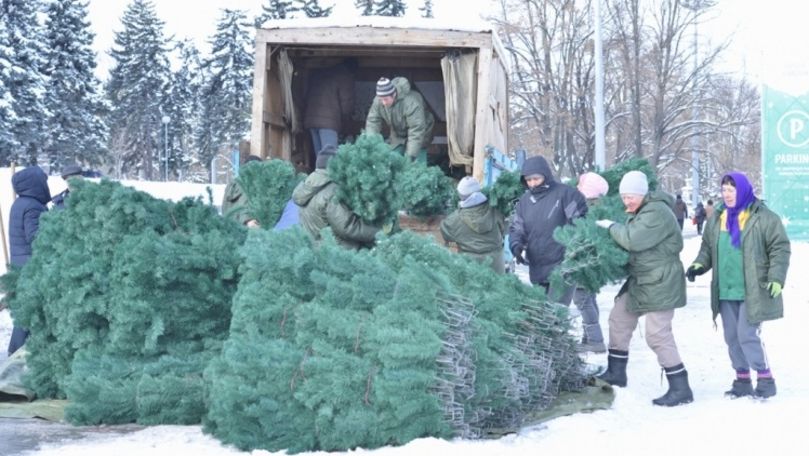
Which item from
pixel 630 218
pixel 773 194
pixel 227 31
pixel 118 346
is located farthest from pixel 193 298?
pixel 227 31

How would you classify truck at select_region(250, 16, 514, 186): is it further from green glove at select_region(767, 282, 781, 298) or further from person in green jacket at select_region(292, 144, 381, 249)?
green glove at select_region(767, 282, 781, 298)

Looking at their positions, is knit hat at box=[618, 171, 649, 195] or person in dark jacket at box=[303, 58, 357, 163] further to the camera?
person in dark jacket at box=[303, 58, 357, 163]

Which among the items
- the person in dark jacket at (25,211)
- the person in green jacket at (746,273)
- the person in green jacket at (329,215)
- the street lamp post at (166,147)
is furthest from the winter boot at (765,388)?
the street lamp post at (166,147)

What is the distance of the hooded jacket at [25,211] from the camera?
8781 millimetres

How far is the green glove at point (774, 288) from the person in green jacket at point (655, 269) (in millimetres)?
589

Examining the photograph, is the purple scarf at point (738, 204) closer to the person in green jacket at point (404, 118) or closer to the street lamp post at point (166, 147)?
the person in green jacket at point (404, 118)

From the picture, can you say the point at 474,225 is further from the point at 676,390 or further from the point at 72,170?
the point at 72,170

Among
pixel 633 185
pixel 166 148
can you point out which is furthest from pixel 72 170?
pixel 166 148

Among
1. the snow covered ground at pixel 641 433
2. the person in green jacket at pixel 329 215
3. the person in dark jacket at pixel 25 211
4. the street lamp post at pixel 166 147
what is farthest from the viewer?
the street lamp post at pixel 166 147

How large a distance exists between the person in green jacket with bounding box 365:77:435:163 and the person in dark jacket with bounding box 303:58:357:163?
4.51ft

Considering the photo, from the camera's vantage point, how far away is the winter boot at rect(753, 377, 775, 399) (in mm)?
6809

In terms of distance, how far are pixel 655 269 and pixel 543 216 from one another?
119 centimetres

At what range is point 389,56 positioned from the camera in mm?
12508

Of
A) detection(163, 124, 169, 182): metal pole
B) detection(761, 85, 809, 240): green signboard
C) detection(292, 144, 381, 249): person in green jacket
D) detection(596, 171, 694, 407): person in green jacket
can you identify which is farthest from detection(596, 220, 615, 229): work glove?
detection(163, 124, 169, 182): metal pole
